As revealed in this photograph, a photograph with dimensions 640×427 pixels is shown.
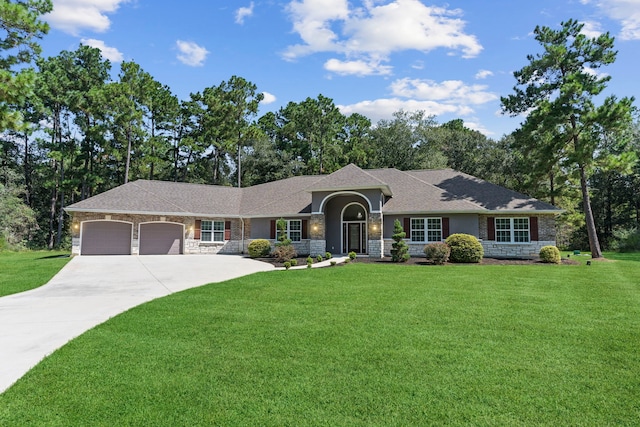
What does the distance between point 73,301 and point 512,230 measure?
19.8 metres

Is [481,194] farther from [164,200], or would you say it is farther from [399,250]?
[164,200]

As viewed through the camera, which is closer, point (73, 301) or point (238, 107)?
point (73, 301)

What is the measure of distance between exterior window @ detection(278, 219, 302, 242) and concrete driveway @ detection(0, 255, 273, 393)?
24.8ft

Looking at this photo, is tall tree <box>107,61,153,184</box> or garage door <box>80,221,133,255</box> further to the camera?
tall tree <box>107,61,153,184</box>

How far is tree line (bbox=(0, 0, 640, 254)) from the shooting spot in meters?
21.1

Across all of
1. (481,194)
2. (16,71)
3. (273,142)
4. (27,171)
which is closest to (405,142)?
(273,142)

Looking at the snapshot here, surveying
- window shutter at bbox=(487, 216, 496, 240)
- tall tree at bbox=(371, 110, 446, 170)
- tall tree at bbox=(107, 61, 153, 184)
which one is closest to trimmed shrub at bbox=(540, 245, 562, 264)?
window shutter at bbox=(487, 216, 496, 240)

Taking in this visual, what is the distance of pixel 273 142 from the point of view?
44.0m

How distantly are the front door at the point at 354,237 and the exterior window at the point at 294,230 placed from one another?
2.76 meters

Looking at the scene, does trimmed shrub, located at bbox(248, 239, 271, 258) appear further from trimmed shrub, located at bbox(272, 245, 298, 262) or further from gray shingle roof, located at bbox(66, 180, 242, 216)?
gray shingle roof, located at bbox(66, 180, 242, 216)

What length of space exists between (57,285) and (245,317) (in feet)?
23.9

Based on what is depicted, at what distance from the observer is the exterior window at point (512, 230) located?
792 inches

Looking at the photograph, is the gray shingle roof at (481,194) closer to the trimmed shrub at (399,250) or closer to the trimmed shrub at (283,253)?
the trimmed shrub at (399,250)

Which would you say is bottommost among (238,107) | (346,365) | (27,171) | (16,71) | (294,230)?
(346,365)
